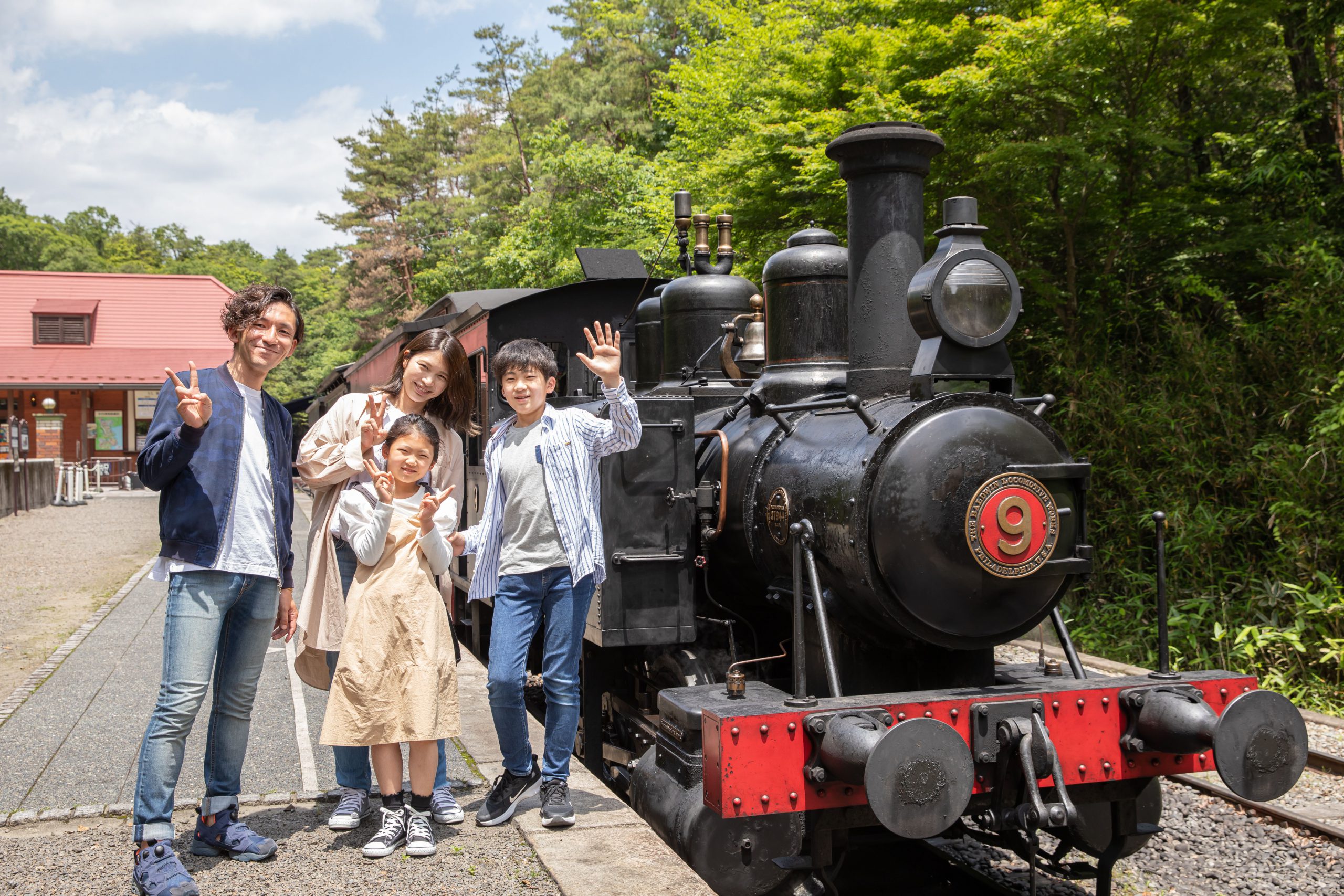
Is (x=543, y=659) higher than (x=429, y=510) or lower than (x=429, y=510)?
lower

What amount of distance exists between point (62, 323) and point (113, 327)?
1.44 m

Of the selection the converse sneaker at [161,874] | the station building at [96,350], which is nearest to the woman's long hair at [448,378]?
the converse sneaker at [161,874]

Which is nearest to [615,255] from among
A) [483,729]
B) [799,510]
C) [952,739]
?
[483,729]

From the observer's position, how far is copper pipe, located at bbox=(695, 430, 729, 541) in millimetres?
4531

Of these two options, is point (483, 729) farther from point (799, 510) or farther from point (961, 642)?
point (961, 642)

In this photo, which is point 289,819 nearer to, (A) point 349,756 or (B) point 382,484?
(A) point 349,756

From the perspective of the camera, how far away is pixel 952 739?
2963mm

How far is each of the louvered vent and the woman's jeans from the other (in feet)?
111

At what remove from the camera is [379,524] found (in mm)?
3459

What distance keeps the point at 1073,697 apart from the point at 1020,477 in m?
0.72

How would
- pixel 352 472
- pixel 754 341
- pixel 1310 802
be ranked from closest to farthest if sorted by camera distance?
pixel 352 472
pixel 1310 802
pixel 754 341

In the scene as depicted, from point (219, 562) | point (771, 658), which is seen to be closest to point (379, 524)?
point (219, 562)

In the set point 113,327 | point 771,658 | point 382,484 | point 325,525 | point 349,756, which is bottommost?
point 349,756

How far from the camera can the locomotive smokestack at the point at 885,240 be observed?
13.1ft
